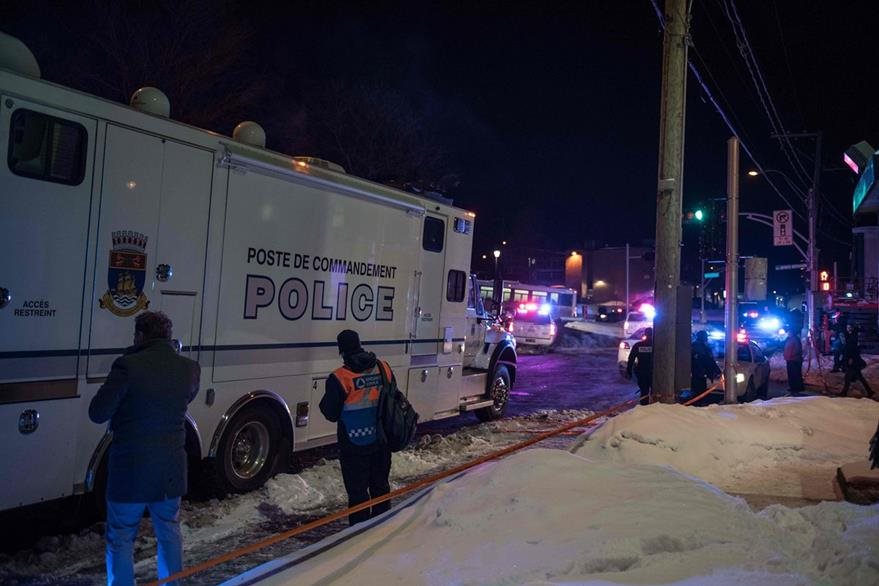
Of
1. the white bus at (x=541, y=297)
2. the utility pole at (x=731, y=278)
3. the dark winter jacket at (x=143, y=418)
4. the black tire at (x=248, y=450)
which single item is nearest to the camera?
the dark winter jacket at (x=143, y=418)

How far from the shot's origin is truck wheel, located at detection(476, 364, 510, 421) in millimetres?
12031

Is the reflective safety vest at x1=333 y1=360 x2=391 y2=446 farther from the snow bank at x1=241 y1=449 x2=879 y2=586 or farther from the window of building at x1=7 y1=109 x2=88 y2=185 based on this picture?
the window of building at x1=7 y1=109 x2=88 y2=185

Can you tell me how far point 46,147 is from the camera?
5.22 meters

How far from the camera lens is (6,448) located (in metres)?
4.95

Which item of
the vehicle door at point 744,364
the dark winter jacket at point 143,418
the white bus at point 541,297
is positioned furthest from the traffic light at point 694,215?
the white bus at point 541,297

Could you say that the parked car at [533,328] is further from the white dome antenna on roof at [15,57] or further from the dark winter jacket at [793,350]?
the white dome antenna on roof at [15,57]

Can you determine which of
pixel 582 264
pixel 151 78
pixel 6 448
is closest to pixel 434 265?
pixel 6 448

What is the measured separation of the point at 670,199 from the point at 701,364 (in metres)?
4.13

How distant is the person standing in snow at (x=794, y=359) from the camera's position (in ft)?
57.4

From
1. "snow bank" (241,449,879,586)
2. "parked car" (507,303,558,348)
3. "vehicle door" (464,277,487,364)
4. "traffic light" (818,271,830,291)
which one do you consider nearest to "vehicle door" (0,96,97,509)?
"snow bank" (241,449,879,586)

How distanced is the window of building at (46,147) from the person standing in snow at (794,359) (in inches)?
649

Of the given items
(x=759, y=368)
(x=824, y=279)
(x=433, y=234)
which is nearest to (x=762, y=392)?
(x=759, y=368)

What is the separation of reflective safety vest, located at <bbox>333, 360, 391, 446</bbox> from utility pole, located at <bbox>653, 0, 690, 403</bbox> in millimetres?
5850

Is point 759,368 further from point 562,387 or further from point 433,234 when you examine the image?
point 433,234
